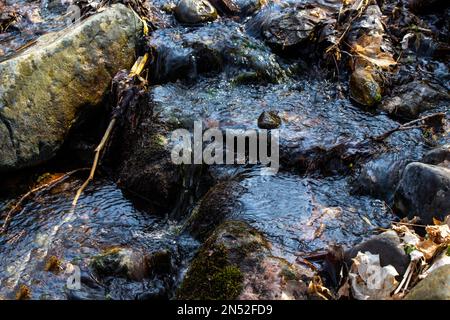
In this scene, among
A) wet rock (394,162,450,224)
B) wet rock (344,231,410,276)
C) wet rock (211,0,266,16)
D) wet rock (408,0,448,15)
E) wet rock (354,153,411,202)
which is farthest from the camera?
wet rock (211,0,266,16)

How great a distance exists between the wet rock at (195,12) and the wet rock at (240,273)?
4.08 m

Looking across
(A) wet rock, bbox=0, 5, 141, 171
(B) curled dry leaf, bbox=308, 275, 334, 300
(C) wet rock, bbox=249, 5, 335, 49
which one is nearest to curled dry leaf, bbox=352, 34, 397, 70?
(C) wet rock, bbox=249, 5, 335, 49

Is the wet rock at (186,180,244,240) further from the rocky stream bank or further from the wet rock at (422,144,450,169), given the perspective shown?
the wet rock at (422,144,450,169)

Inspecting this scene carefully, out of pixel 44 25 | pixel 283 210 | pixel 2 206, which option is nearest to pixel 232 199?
pixel 283 210

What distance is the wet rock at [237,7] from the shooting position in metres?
6.64

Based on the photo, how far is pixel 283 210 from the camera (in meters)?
3.88

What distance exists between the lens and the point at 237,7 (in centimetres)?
672

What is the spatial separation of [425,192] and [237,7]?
4290mm

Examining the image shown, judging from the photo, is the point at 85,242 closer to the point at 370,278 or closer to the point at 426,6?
the point at 370,278

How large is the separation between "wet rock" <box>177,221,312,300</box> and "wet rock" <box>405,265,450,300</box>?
0.64 metres

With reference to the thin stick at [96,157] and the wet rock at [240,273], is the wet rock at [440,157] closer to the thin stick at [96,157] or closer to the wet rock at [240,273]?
the wet rock at [240,273]

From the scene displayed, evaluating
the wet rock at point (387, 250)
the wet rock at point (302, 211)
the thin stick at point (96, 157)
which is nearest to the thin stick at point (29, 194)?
the thin stick at point (96, 157)

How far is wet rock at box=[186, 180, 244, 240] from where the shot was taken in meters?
3.88
